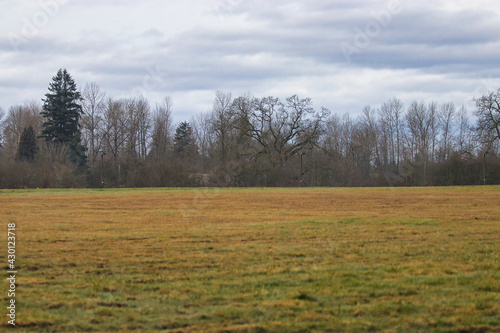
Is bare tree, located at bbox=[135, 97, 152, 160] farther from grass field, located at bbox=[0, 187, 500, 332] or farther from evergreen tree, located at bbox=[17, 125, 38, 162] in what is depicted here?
grass field, located at bbox=[0, 187, 500, 332]

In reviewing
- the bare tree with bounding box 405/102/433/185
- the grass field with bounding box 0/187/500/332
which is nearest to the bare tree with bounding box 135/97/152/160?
the bare tree with bounding box 405/102/433/185

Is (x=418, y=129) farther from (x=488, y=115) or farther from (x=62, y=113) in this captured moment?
(x=62, y=113)

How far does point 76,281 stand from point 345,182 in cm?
7299

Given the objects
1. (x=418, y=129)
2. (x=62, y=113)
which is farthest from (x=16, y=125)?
(x=418, y=129)

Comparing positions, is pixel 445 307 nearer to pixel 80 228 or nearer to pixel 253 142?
pixel 80 228

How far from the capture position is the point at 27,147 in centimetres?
7731

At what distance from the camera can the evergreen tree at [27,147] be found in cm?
7688

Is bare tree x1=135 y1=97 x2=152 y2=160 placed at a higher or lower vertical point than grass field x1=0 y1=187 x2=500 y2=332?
higher

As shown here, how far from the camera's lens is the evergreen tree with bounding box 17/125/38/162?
7688 cm

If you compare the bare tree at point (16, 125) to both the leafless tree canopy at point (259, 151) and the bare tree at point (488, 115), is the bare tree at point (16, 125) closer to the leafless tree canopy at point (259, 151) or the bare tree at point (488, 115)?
the leafless tree canopy at point (259, 151)

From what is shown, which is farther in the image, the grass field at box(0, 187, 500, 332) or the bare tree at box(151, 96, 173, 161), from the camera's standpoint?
the bare tree at box(151, 96, 173, 161)

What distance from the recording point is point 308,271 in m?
8.10

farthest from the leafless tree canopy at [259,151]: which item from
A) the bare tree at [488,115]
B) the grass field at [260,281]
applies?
the grass field at [260,281]

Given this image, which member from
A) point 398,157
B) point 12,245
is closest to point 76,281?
point 12,245
